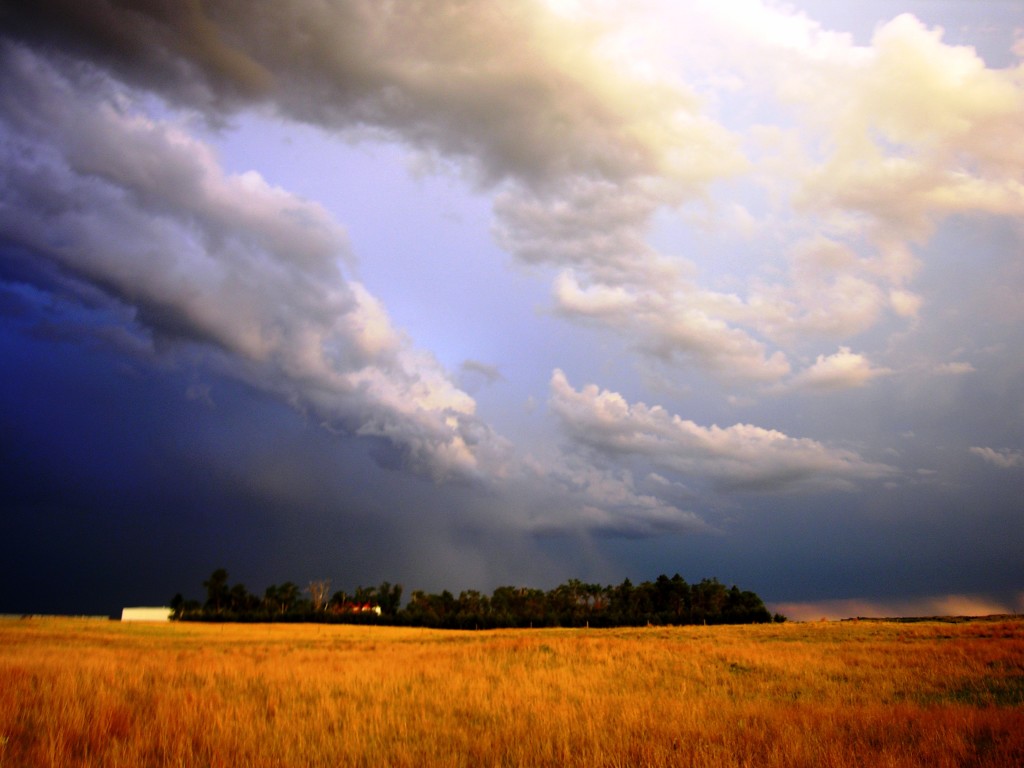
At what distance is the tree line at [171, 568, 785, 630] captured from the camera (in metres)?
91.9

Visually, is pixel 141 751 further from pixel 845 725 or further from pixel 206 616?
pixel 206 616

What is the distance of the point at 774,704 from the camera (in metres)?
12.4

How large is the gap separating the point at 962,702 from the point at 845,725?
569 centimetres

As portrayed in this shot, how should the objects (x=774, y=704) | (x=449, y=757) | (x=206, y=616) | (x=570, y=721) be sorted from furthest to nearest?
1. (x=206, y=616)
2. (x=774, y=704)
3. (x=570, y=721)
4. (x=449, y=757)

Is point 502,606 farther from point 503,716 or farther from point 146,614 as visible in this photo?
point 503,716

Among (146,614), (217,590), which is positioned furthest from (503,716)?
→ (217,590)

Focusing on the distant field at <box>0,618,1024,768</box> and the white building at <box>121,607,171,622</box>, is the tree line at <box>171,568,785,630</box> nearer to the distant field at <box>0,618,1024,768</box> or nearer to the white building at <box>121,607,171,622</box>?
the white building at <box>121,607,171,622</box>

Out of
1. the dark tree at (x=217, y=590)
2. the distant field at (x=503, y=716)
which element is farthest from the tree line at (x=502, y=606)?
the distant field at (x=503, y=716)

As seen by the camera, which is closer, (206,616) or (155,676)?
(155,676)

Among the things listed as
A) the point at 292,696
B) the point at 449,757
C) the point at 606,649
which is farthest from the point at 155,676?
the point at 606,649

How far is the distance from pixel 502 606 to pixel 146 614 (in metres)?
61.8

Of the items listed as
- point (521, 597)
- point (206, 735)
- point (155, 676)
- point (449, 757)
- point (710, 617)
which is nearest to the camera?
point (449, 757)

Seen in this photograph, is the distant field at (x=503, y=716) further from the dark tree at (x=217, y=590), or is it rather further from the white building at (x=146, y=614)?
the dark tree at (x=217, y=590)

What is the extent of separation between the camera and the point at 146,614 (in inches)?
3873
